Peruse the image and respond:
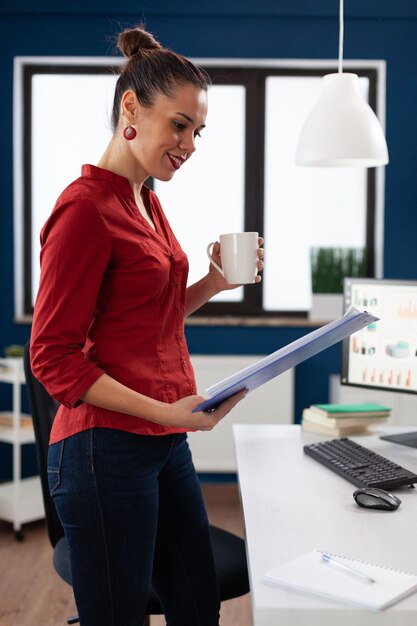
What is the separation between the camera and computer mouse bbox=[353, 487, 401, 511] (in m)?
1.46

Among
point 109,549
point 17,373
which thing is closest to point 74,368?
point 109,549

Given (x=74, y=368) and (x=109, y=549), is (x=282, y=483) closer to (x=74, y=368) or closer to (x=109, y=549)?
(x=109, y=549)

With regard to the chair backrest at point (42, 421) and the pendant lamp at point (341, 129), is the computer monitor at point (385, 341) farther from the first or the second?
the chair backrest at point (42, 421)

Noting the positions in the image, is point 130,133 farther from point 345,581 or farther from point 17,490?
point 17,490

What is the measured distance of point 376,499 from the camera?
1.47 meters

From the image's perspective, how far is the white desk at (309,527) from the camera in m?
1.00

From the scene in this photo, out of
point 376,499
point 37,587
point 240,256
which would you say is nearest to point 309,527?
point 376,499

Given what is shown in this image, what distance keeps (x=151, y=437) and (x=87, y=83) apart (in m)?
3.26

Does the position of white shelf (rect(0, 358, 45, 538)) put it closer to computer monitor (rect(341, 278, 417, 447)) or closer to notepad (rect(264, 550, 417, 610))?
computer monitor (rect(341, 278, 417, 447))

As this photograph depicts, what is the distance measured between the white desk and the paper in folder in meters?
0.25

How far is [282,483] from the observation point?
1661 mm

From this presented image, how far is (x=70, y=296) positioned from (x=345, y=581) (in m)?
0.58

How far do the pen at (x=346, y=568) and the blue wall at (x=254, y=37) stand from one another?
9.59 feet

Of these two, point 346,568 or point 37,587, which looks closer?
point 346,568
